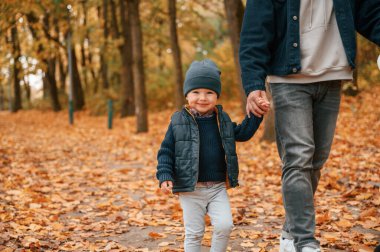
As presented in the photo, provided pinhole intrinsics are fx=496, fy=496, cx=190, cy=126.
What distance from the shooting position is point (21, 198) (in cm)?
690

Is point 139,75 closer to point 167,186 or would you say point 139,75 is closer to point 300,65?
point 167,186

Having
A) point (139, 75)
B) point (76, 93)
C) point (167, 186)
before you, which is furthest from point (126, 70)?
point (167, 186)

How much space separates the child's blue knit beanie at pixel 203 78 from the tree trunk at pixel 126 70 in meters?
18.6

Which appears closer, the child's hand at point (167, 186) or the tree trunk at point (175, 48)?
the child's hand at point (167, 186)

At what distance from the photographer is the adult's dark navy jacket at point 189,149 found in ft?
11.3

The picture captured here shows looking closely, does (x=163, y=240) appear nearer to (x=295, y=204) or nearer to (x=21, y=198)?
(x=295, y=204)

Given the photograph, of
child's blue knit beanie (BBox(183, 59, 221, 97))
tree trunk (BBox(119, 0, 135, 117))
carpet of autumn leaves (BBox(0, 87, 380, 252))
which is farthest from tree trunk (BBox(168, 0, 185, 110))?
child's blue knit beanie (BBox(183, 59, 221, 97))

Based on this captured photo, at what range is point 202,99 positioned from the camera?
3541mm

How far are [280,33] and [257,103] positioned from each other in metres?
0.53

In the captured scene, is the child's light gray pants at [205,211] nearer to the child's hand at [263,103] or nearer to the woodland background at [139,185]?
the child's hand at [263,103]

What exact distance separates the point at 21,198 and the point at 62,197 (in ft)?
1.93

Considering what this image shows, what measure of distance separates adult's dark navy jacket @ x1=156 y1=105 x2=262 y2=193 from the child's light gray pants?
11 centimetres

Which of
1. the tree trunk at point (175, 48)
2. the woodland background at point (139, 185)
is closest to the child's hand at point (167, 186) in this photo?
the woodland background at point (139, 185)

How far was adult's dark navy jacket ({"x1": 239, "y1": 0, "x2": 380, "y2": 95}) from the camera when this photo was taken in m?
3.29
